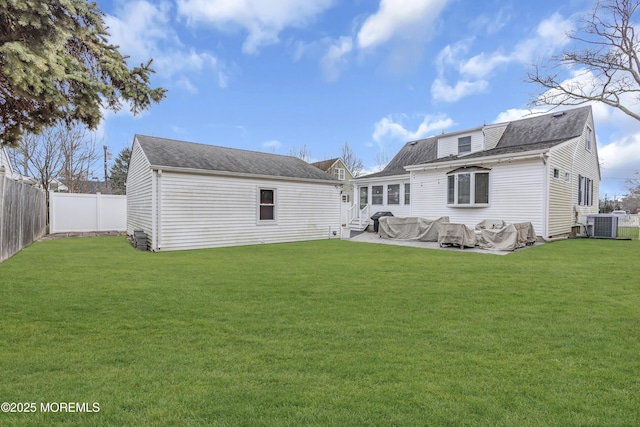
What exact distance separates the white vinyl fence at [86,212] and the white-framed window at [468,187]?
52.5 ft

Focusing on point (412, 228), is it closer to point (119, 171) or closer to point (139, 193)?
point (139, 193)

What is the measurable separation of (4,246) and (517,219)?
16112 millimetres

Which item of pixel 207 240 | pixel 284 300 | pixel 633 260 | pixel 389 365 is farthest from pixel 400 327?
pixel 207 240

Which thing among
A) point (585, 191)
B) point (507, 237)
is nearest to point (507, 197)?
point (507, 237)

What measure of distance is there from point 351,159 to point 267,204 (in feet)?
103

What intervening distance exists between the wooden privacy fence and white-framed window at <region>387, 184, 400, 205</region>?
1581cm

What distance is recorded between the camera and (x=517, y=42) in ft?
41.4

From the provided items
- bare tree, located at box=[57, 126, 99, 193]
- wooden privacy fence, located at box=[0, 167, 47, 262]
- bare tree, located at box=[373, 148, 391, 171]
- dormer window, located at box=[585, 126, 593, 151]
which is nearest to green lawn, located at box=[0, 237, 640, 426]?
wooden privacy fence, located at box=[0, 167, 47, 262]

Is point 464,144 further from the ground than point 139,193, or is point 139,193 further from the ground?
point 464,144

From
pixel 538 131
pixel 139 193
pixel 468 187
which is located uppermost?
pixel 538 131

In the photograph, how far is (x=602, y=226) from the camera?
1405 centimetres

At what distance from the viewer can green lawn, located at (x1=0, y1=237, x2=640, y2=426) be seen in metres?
2.17

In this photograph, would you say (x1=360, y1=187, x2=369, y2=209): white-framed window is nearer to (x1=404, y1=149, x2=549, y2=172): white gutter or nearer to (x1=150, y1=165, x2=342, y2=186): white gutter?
(x1=404, y1=149, x2=549, y2=172): white gutter

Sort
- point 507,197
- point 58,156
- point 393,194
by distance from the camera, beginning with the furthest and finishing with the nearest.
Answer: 1. point 58,156
2. point 393,194
3. point 507,197
